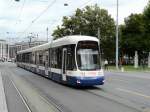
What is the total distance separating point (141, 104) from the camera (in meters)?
16.0

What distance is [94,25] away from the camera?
94.4 metres

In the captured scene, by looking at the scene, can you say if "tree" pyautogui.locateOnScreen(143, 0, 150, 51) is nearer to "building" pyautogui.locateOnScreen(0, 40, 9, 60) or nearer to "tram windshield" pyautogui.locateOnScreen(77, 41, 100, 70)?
"tram windshield" pyautogui.locateOnScreen(77, 41, 100, 70)

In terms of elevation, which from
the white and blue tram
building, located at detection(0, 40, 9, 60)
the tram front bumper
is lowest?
the tram front bumper

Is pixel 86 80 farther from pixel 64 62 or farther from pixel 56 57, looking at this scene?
pixel 56 57

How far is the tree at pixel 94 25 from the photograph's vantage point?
304 feet

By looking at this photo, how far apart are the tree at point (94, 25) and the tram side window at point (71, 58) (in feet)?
217

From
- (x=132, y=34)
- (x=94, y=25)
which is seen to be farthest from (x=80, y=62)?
(x=132, y=34)

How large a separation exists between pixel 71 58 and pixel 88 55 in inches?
43.2

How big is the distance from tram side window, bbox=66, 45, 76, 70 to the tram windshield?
0.36m

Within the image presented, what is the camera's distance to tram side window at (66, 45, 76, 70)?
23781 millimetres

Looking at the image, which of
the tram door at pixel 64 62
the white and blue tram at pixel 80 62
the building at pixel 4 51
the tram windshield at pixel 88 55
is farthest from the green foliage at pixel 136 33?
the building at pixel 4 51

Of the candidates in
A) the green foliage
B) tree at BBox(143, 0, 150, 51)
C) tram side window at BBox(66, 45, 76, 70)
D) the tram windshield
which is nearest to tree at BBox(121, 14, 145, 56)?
the green foliage

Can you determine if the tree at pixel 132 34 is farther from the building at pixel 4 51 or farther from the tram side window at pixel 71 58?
the building at pixel 4 51

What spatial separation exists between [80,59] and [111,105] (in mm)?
7976
